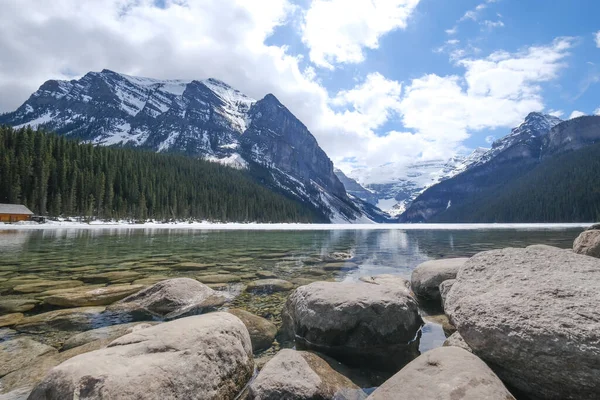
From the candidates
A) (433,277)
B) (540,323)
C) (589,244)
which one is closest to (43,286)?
(433,277)

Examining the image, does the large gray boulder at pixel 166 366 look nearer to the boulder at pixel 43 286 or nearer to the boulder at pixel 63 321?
the boulder at pixel 63 321

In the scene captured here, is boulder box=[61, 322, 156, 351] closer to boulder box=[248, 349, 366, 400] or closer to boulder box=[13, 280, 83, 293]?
boulder box=[248, 349, 366, 400]

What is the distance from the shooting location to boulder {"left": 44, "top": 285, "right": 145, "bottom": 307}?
433 inches

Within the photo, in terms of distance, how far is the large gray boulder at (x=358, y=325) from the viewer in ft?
26.8

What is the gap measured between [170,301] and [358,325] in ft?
21.0

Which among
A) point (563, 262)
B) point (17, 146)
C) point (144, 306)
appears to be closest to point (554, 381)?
point (563, 262)

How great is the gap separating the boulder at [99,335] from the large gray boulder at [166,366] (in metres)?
2.87

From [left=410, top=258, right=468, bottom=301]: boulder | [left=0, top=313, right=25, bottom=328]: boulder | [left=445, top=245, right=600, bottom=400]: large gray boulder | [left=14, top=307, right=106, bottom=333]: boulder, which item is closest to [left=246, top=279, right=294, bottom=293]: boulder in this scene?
[left=410, top=258, right=468, bottom=301]: boulder

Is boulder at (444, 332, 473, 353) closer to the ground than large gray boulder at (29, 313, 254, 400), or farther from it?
closer to the ground

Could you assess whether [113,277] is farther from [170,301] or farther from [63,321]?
[170,301]

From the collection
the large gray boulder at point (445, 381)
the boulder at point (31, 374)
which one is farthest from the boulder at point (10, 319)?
the large gray boulder at point (445, 381)

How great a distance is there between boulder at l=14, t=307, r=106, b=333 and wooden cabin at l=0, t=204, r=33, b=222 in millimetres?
80468

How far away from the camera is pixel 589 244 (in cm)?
1059

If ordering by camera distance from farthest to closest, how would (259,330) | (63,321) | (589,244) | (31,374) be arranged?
(589,244) → (63,321) → (259,330) → (31,374)
